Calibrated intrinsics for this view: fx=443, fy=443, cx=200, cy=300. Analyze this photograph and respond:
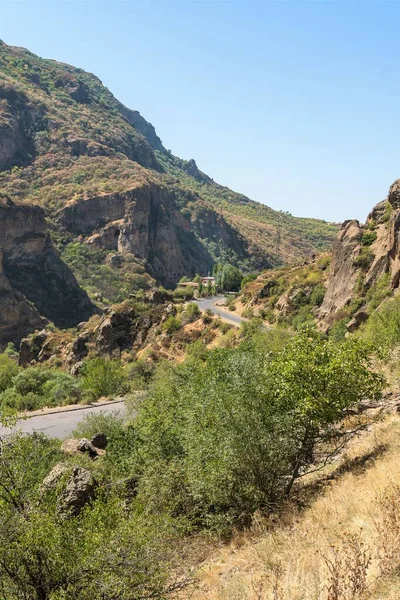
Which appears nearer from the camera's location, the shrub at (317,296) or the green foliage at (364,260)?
the green foliage at (364,260)

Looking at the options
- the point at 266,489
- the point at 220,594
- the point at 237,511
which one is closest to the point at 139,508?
the point at 237,511

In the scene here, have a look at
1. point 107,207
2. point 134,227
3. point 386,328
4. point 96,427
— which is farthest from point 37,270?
point 386,328

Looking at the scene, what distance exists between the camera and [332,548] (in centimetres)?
759

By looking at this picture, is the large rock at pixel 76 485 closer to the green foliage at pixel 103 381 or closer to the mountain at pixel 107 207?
the green foliage at pixel 103 381

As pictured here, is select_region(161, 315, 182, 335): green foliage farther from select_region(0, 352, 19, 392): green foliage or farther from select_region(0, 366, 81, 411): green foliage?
select_region(0, 352, 19, 392): green foliage

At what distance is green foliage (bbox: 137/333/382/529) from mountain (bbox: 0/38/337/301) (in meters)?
94.5

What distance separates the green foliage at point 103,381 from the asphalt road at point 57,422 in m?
3.29

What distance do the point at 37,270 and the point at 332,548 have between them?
9603cm

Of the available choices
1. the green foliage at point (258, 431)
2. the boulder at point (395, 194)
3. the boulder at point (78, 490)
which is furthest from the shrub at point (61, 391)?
the boulder at point (395, 194)

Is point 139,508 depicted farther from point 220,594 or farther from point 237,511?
point 220,594

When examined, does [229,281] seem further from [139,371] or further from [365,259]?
[365,259]

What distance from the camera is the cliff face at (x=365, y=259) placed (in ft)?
121

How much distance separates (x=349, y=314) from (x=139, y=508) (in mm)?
30428

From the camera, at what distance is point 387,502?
8430mm
